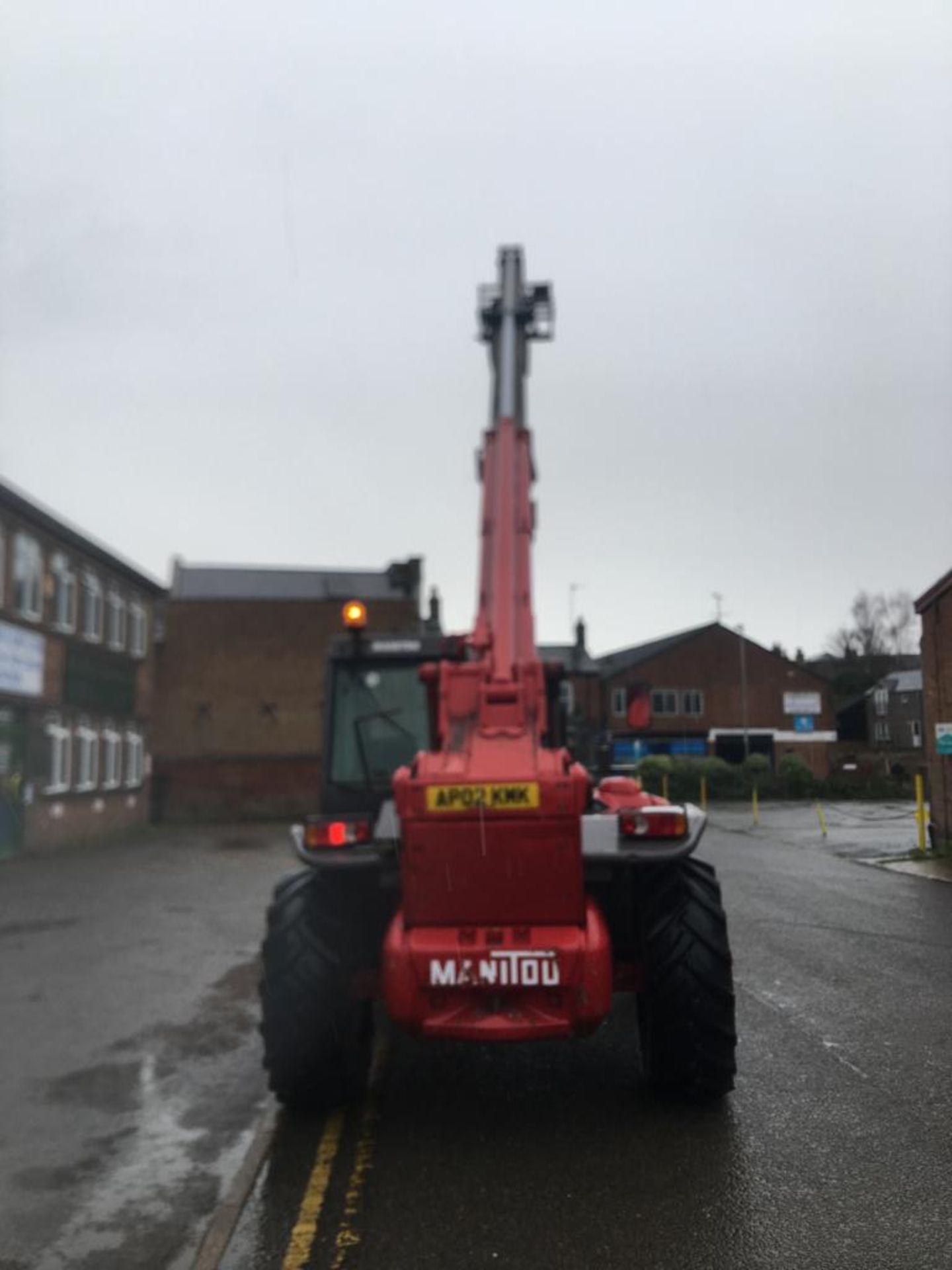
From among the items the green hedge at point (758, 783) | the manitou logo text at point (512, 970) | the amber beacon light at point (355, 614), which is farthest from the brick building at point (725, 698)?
the manitou logo text at point (512, 970)

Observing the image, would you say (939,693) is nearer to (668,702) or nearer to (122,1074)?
(122,1074)

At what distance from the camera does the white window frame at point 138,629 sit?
2888 centimetres

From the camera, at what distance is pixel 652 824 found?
526cm

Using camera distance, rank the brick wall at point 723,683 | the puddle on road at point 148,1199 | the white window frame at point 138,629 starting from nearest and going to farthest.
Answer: the puddle on road at point 148,1199, the white window frame at point 138,629, the brick wall at point 723,683

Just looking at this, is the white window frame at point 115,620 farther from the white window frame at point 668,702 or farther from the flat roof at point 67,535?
the white window frame at point 668,702

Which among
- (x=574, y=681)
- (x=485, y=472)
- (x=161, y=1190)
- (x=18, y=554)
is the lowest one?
(x=161, y=1190)

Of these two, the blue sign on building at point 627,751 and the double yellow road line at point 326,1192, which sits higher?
the blue sign on building at point 627,751

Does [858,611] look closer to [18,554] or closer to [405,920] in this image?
[18,554]

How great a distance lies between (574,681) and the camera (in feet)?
23.8

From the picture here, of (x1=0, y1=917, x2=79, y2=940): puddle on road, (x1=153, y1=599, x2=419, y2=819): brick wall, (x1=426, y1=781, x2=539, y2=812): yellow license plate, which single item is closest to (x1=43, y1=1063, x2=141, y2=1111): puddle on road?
(x1=426, y1=781, x2=539, y2=812): yellow license plate

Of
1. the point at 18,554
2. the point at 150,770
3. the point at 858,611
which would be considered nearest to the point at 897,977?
the point at 18,554

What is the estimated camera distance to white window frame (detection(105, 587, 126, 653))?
27062mm

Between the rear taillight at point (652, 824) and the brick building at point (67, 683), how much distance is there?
18.1m

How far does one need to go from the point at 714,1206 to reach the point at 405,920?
1796 mm
